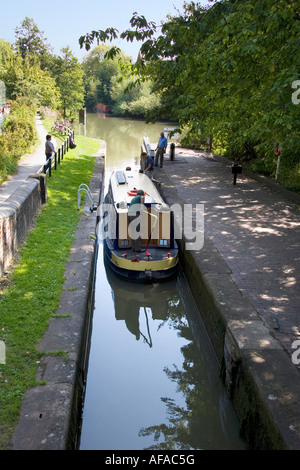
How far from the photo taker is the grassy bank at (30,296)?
4762 mm

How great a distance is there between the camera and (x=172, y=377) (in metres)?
6.82

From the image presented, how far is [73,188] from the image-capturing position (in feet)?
47.8

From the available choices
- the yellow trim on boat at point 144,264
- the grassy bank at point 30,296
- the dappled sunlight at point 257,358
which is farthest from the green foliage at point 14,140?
the dappled sunlight at point 257,358

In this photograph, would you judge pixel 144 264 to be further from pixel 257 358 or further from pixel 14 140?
pixel 14 140

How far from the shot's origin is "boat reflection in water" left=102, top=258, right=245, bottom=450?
562 centimetres

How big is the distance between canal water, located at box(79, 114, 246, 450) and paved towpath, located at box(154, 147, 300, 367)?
1.23 m

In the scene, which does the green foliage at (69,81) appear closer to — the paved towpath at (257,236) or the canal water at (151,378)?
the paved towpath at (257,236)

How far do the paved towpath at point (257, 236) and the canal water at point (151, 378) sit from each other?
1225mm

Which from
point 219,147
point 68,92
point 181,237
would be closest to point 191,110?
point 181,237

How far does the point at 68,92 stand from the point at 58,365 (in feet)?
103

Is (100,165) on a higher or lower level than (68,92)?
lower
